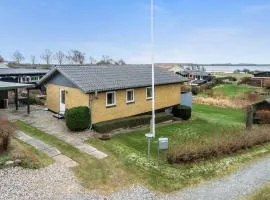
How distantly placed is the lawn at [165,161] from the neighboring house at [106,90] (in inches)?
95.8

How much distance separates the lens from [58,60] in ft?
352

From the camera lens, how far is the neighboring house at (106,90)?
21.3 m

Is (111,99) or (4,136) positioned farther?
(111,99)

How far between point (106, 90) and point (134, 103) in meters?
3.42

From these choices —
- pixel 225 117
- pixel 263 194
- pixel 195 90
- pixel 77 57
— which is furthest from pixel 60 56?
pixel 263 194

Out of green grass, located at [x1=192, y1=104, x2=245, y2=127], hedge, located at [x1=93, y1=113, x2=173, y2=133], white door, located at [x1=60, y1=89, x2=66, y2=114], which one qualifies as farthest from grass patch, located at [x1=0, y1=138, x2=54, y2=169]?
green grass, located at [x1=192, y1=104, x2=245, y2=127]

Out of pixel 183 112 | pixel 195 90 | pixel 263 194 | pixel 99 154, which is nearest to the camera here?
pixel 263 194

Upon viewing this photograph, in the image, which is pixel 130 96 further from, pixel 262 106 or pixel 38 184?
pixel 262 106

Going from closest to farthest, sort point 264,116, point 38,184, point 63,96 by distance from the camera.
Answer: point 38,184
point 63,96
point 264,116

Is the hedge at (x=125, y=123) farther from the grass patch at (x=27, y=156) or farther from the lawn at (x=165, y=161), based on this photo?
the grass patch at (x=27, y=156)

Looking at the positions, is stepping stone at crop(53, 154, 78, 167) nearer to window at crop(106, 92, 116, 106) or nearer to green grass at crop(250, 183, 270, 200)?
window at crop(106, 92, 116, 106)

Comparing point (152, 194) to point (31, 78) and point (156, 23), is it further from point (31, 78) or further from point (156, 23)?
point (31, 78)

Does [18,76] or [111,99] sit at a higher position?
[18,76]

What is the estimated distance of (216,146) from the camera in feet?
56.3
